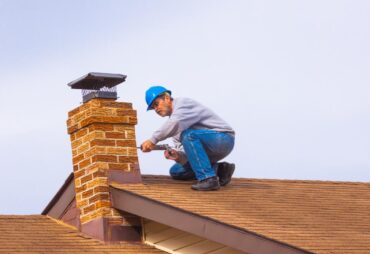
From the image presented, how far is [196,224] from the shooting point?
1219cm

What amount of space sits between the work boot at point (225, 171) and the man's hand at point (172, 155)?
1.84 ft

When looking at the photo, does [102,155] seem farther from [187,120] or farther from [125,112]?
[187,120]

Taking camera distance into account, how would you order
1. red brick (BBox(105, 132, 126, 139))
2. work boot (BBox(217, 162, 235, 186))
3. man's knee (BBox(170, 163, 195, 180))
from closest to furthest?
red brick (BBox(105, 132, 126, 139)) → work boot (BBox(217, 162, 235, 186)) → man's knee (BBox(170, 163, 195, 180))

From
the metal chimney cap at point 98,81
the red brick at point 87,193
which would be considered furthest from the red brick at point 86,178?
the metal chimney cap at point 98,81

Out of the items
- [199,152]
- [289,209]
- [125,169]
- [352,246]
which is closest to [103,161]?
[125,169]

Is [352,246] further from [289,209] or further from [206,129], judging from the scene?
A: [206,129]

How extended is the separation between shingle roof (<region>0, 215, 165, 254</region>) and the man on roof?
1.14m

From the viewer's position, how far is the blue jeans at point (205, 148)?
13.7 meters

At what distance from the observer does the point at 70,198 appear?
14188mm

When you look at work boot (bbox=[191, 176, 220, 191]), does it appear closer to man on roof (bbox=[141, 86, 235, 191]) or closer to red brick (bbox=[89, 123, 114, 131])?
man on roof (bbox=[141, 86, 235, 191])

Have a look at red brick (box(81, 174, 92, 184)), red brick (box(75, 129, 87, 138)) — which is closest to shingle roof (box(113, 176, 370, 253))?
red brick (box(81, 174, 92, 184))

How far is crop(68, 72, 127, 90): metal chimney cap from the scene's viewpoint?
1416 cm

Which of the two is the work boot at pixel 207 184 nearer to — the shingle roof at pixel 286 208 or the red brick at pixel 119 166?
the shingle roof at pixel 286 208

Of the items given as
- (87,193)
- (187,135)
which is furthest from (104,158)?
(187,135)
